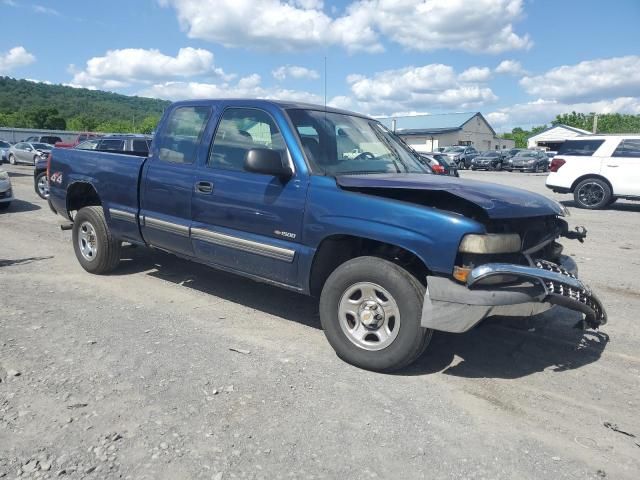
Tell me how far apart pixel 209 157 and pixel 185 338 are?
161 centimetres

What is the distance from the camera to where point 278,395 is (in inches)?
134

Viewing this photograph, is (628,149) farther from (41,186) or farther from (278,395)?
(41,186)

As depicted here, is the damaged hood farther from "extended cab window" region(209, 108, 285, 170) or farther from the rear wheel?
the rear wheel

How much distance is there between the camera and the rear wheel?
1320 centimetres

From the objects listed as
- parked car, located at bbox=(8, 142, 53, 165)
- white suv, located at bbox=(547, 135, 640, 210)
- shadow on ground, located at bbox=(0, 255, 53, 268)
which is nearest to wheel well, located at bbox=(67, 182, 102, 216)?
shadow on ground, located at bbox=(0, 255, 53, 268)

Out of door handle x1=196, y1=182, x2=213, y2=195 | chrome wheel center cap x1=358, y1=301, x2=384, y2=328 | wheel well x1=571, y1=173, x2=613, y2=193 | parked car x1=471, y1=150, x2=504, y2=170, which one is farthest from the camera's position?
parked car x1=471, y1=150, x2=504, y2=170

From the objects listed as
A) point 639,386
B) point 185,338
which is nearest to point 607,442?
point 639,386

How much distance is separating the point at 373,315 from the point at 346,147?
1.55m

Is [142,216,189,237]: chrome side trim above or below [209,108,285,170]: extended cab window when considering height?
below

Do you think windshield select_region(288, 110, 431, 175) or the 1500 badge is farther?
windshield select_region(288, 110, 431, 175)

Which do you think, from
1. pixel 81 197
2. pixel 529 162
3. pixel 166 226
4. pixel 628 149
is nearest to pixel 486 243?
pixel 166 226

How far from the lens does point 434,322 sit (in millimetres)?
3357

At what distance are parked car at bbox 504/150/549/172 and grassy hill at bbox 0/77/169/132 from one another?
58.7m

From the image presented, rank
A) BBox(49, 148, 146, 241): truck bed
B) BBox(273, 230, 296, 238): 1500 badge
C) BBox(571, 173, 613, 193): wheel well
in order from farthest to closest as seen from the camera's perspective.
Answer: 1. BBox(571, 173, 613, 193): wheel well
2. BBox(49, 148, 146, 241): truck bed
3. BBox(273, 230, 296, 238): 1500 badge
